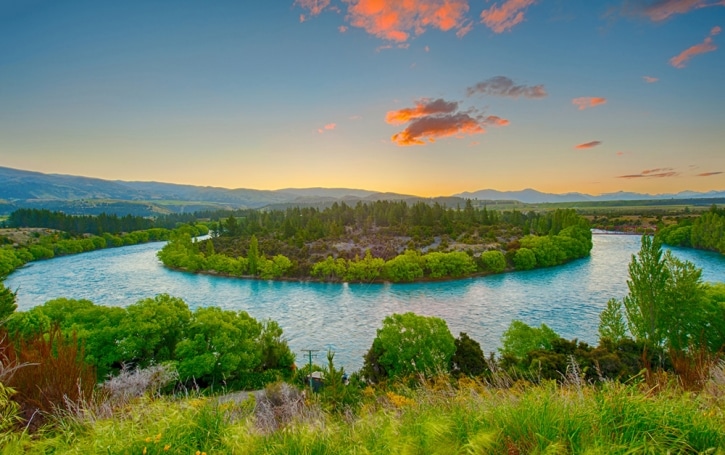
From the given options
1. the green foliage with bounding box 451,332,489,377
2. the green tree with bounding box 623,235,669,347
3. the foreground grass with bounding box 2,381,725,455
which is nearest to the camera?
the foreground grass with bounding box 2,381,725,455

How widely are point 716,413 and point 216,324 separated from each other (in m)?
21.7

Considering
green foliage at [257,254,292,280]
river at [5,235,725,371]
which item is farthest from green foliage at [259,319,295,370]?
green foliage at [257,254,292,280]

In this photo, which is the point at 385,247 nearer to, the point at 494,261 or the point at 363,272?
the point at 363,272

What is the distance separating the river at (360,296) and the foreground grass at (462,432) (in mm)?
20544

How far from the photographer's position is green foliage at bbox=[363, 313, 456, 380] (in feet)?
65.3

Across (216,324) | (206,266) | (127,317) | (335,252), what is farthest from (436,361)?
(206,266)

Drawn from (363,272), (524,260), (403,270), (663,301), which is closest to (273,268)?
(363,272)

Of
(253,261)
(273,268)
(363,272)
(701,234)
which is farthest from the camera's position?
(701,234)

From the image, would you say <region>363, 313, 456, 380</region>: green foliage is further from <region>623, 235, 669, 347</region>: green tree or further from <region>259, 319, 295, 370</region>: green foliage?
<region>623, 235, 669, 347</region>: green tree

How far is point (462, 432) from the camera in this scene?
395 centimetres

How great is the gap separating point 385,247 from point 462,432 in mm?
62009

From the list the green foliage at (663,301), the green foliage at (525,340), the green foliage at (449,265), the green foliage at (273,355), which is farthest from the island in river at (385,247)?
the green foliage at (663,301)

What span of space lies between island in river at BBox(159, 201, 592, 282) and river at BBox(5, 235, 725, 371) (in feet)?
8.24

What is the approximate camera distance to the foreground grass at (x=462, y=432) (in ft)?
11.1
